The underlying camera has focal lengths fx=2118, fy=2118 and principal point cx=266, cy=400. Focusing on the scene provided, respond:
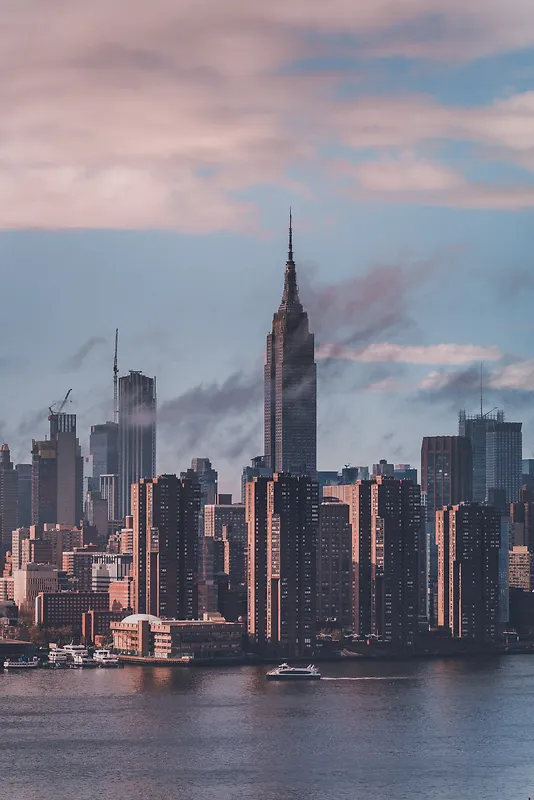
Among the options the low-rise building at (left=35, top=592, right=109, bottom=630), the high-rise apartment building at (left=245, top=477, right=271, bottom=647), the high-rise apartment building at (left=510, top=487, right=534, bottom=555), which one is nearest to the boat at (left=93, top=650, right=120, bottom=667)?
the high-rise apartment building at (left=245, top=477, right=271, bottom=647)

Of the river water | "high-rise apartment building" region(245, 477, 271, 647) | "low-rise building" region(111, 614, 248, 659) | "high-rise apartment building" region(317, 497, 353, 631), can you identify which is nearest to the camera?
the river water

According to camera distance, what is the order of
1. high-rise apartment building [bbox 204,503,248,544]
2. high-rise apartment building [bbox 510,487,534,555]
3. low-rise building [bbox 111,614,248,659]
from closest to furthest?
low-rise building [bbox 111,614,248,659] < high-rise apartment building [bbox 204,503,248,544] < high-rise apartment building [bbox 510,487,534,555]

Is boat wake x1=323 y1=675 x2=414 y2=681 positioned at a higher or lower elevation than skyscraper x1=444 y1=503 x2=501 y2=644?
lower

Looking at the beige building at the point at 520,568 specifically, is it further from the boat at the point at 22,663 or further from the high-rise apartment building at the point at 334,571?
the boat at the point at 22,663

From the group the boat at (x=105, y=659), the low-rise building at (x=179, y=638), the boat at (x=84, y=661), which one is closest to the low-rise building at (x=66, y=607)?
the low-rise building at (x=179, y=638)

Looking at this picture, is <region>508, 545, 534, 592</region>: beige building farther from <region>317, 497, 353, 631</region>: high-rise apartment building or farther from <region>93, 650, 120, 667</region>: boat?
<region>93, 650, 120, 667</region>: boat

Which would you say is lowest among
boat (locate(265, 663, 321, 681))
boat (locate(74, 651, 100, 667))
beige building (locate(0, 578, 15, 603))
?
boat (locate(265, 663, 321, 681))

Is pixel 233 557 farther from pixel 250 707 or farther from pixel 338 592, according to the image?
pixel 250 707

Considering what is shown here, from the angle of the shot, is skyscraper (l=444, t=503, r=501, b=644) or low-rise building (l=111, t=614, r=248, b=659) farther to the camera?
skyscraper (l=444, t=503, r=501, b=644)
